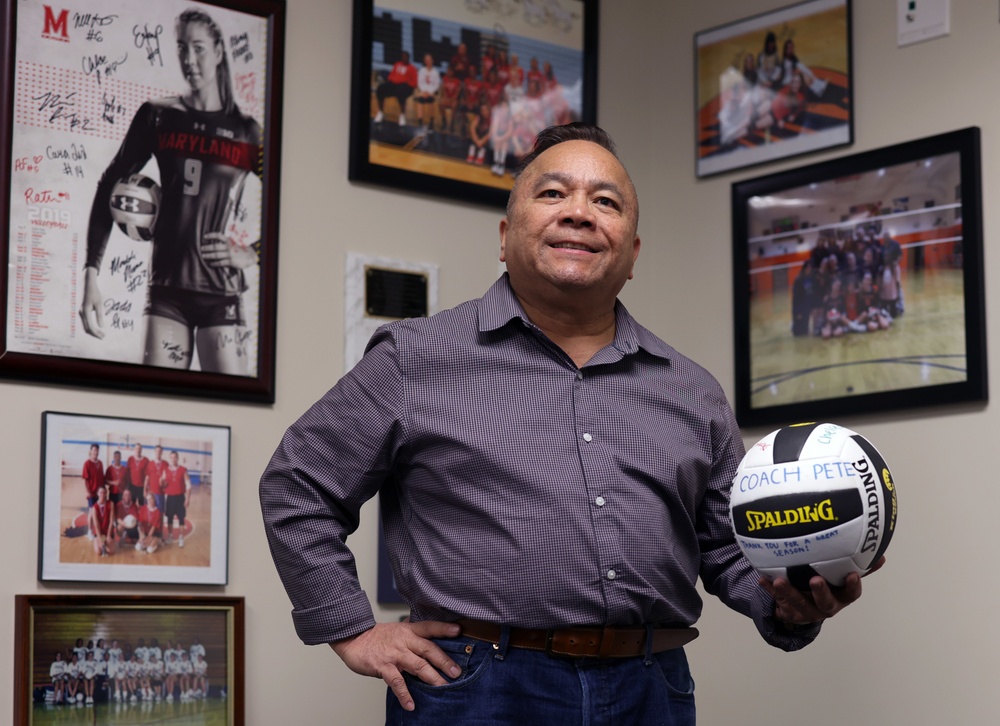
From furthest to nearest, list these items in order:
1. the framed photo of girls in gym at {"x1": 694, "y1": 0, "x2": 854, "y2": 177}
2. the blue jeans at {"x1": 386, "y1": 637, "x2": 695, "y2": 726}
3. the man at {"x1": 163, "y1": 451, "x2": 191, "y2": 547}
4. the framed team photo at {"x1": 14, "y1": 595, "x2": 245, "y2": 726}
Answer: the framed photo of girls in gym at {"x1": 694, "y1": 0, "x2": 854, "y2": 177}, the man at {"x1": 163, "y1": 451, "x2": 191, "y2": 547}, the framed team photo at {"x1": 14, "y1": 595, "x2": 245, "y2": 726}, the blue jeans at {"x1": 386, "y1": 637, "x2": 695, "y2": 726}

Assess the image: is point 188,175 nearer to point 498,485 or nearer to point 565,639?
point 498,485

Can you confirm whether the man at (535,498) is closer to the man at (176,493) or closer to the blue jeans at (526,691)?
the blue jeans at (526,691)

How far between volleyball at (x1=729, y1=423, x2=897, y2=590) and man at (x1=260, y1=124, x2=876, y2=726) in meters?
0.05

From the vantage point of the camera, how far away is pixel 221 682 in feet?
9.36

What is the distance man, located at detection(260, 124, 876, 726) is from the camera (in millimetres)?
1948

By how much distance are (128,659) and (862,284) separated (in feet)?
5.97

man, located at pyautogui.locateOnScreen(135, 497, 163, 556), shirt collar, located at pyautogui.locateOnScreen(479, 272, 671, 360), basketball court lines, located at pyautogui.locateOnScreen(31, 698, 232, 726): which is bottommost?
basketball court lines, located at pyautogui.locateOnScreen(31, 698, 232, 726)

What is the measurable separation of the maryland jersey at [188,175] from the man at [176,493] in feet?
1.28

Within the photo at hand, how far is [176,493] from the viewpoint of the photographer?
2.86 meters

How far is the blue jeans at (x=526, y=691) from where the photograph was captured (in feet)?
6.37

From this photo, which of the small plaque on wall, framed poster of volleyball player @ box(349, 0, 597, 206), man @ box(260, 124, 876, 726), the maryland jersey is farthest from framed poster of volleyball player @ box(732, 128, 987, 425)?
the maryland jersey

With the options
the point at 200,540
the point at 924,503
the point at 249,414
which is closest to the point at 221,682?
the point at 200,540

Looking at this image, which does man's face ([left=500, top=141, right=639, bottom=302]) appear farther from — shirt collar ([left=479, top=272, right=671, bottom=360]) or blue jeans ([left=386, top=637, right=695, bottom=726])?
blue jeans ([left=386, top=637, right=695, bottom=726])

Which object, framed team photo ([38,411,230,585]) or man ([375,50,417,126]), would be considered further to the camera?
man ([375,50,417,126])
